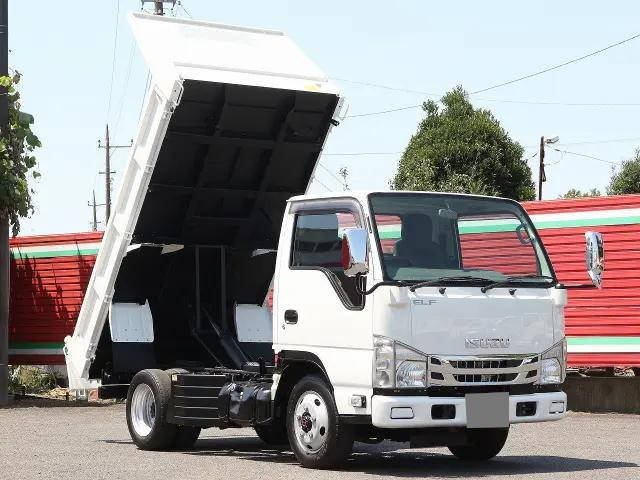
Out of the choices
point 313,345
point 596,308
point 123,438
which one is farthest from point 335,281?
point 596,308

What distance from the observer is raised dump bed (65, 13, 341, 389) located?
14055 mm

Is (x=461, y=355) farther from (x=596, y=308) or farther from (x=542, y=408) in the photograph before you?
(x=596, y=308)

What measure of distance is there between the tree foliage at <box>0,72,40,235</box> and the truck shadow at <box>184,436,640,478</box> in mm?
8742

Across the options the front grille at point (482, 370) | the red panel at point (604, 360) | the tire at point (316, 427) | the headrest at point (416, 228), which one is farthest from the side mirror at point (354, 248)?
the red panel at point (604, 360)

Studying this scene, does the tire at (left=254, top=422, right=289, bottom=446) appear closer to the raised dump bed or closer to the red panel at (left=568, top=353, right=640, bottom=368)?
the raised dump bed

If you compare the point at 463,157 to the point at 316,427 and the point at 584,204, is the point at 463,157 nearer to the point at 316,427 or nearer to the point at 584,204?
the point at 584,204

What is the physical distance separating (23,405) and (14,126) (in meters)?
4.43

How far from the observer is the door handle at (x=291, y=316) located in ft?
39.0

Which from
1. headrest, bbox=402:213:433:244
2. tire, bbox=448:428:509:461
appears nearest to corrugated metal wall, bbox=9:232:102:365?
tire, bbox=448:428:509:461

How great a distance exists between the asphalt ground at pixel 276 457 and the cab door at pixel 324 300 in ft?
2.97

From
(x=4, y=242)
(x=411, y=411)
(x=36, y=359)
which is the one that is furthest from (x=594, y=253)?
(x=36, y=359)

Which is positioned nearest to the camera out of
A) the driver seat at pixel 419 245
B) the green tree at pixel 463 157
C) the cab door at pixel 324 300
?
the cab door at pixel 324 300

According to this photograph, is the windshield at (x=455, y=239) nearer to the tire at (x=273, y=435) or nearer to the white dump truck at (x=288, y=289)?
the white dump truck at (x=288, y=289)

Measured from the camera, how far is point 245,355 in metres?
14.9
